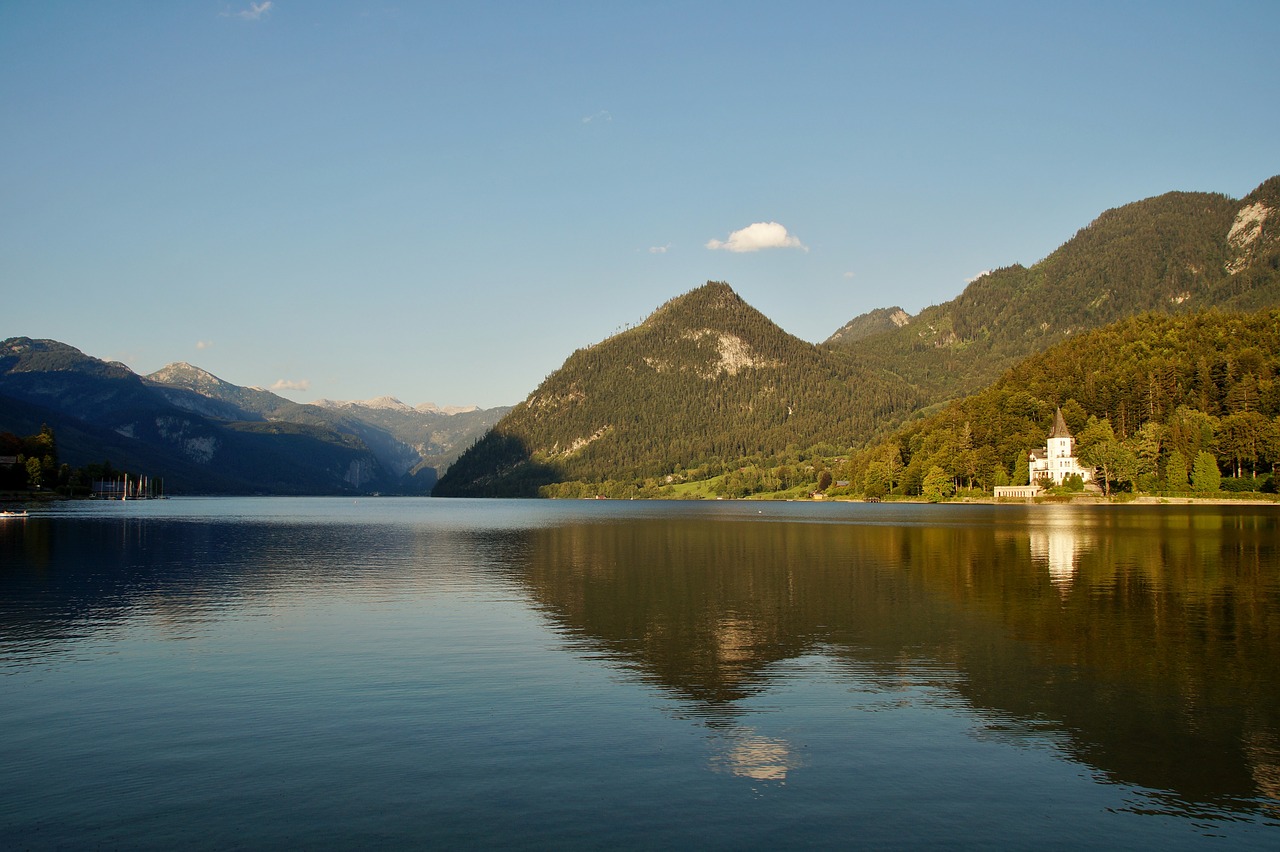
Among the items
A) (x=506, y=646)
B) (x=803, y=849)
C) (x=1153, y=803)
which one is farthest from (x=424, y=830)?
(x=506, y=646)

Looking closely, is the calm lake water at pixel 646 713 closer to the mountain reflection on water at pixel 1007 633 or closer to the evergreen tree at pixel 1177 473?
the mountain reflection on water at pixel 1007 633

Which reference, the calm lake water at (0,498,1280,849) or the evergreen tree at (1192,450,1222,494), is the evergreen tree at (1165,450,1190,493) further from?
the calm lake water at (0,498,1280,849)

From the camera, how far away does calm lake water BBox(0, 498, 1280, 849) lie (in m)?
16.5

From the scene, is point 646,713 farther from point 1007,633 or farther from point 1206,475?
point 1206,475

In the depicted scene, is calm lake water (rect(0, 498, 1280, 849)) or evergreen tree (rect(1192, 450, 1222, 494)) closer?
A: calm lake water (rect(0, 498, 1280, 849))

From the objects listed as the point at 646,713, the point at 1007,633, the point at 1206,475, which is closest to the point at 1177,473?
the point at 1206,475

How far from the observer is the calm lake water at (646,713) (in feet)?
54.1

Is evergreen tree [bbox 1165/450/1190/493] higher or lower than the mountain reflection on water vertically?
higher

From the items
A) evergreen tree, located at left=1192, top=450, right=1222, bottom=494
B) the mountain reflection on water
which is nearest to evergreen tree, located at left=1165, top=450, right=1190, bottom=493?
evergreen tree, located at left=1192, top=450, right=1222, bottom=494

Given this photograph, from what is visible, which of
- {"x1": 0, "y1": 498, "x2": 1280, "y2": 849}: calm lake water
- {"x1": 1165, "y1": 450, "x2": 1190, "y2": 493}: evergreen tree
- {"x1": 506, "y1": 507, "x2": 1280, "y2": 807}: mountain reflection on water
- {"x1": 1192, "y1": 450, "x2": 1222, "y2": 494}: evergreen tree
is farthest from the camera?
{"x1": 1165, "y1": 450, "x2": 1190, "y2": 493}: evergreen tree

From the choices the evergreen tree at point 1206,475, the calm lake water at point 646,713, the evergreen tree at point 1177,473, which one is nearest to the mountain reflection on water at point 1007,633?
the calm lake water at point 646,713

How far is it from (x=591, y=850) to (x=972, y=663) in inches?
768

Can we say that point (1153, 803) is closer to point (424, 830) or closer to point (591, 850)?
point (591, 850)

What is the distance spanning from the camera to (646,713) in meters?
23.7
